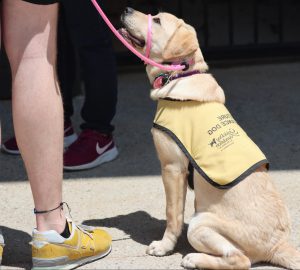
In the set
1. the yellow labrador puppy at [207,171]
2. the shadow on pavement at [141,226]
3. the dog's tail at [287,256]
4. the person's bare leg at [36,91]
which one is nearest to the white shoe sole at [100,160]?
the shadow on pavement at [141,226]

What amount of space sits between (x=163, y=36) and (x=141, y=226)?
1.04 m

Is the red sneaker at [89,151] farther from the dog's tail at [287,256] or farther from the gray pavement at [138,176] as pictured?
the dog's tail at [287,256]

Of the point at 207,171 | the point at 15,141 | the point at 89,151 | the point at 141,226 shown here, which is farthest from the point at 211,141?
the point at 15,141

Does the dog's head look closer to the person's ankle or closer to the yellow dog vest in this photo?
the yellow dog vest

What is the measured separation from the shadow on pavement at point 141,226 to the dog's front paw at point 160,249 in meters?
0.10

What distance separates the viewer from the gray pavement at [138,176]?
13.0 ft

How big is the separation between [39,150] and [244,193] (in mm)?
963

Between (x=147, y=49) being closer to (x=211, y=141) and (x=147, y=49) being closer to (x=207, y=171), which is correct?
(x=211, y=141)

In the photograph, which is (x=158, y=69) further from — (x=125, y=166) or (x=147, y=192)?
(x=125, y=166)

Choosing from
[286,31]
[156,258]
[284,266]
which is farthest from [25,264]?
[286,31]

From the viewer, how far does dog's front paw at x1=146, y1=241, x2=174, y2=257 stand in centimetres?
378

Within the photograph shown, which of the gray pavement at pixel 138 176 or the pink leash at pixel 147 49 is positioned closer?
the pink leash at pixel 147 49

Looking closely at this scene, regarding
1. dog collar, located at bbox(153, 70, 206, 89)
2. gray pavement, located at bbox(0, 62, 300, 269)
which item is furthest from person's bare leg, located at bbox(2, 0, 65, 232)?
dog collar, located at bbox(153, 70, 206, 89)

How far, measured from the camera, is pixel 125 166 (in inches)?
203
